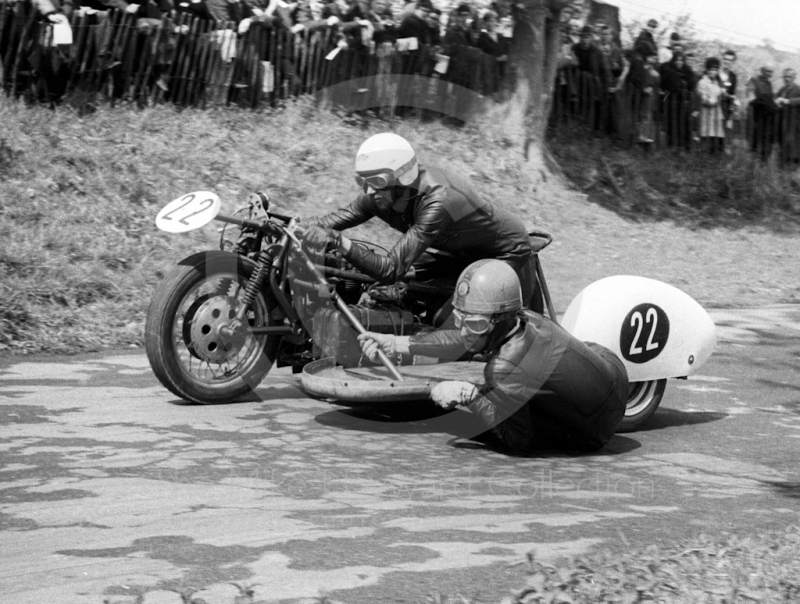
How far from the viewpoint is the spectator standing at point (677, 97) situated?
64.9 ft

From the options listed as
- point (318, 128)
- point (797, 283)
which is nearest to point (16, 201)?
point (318, 128)

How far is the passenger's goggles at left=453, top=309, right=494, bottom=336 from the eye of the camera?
19.8ft

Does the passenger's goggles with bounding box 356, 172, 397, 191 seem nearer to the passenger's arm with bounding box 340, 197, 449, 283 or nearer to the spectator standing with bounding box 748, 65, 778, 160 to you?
the passenger's arm with bounding box 340, 197, 449, 283

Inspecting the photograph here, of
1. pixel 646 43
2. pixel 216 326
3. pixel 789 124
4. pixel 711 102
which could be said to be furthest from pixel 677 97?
pixel 216 326

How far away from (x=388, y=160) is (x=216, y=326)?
1406 mm

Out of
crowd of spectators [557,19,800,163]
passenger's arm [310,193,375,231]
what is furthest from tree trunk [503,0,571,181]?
passenger's arm [310,193,375,231]

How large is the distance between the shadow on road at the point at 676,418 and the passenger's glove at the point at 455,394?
5.55 ft

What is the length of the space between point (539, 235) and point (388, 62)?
9780mm

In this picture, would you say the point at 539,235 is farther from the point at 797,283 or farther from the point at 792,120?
the point at 792,120

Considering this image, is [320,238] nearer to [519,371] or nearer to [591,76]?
[519,371]

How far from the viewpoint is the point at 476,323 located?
6.04 meters

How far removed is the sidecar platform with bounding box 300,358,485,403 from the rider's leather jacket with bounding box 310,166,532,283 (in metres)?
0.56

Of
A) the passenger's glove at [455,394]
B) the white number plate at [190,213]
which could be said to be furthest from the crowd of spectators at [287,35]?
the passenger's glove at [455,394]

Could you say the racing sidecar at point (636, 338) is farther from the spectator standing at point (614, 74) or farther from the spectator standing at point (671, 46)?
the spectator standing at point (671, 46)
